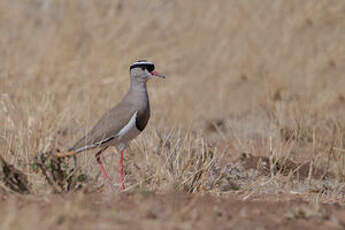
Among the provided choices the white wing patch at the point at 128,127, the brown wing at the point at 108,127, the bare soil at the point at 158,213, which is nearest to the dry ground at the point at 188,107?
the bare soil at the point at 158,213

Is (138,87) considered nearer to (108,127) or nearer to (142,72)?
(142,72)

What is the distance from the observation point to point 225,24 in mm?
11859

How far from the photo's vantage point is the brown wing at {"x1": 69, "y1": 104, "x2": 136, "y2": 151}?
5070mm

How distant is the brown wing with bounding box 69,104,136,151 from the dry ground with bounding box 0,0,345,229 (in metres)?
0.20

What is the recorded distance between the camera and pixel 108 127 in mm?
5184

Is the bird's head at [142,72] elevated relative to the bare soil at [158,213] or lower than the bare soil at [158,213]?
elevated

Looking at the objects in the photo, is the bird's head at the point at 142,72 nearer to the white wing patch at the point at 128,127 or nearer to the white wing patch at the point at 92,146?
the white wing patch at the point at 128,127

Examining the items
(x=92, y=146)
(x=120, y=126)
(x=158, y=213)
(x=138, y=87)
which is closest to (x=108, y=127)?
(x=120, y=126)

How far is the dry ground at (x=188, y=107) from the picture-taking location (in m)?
3.68

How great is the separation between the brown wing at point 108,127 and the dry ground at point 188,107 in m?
0.20

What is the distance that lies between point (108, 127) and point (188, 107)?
4410 mm

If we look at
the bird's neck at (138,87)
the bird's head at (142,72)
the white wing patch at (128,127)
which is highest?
the bird's head at (142,72)

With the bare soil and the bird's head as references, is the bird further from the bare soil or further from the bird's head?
the bare soil

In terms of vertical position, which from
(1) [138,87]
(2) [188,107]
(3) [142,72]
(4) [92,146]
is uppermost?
(3) [142,72]
